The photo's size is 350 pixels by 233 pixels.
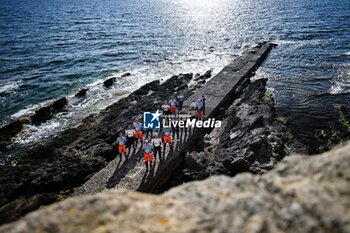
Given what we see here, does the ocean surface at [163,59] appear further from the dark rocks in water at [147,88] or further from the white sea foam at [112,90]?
the dark rocks in water at [147,88]

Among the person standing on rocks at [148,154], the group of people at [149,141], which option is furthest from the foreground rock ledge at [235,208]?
the group of people at [149,141]

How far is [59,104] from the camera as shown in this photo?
125ft

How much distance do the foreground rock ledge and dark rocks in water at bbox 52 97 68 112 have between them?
3481 centimetres

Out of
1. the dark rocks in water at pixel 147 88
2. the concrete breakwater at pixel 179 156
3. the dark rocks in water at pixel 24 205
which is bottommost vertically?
the dark rocks in water at pixel 147 88

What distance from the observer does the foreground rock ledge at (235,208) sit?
4.18 meters

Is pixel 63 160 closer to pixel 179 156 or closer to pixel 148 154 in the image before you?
pixel 148 154

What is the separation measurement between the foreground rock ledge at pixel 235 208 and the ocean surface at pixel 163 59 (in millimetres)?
23379

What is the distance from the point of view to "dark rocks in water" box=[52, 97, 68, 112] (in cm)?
3734

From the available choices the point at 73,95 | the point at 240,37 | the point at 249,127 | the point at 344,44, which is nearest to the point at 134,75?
the point at 73,95

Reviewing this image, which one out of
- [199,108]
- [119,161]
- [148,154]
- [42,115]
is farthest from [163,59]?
[148,154]

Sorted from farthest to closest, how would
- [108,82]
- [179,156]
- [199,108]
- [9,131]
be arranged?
1. [108,82]
2. [9,131]
3. [199,108]
4. [179,156]

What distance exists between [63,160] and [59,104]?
15.4m

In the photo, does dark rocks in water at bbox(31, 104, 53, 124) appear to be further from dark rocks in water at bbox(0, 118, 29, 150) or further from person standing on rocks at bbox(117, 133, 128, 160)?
person standing on rocks at bbox(117, 133, 128, 160)

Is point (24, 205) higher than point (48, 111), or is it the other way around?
point (24, 205)
